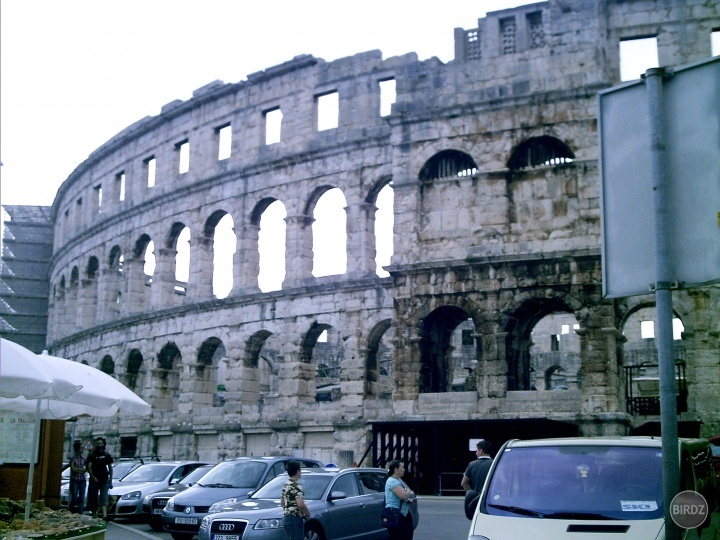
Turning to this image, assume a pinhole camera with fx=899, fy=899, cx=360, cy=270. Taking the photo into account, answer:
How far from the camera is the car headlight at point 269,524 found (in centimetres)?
1218

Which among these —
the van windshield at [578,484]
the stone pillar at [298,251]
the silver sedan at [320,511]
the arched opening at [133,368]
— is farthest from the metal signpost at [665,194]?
the arched opening at [133,368]

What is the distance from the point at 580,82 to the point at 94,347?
2502 cm

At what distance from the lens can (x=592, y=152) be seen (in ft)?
79.3

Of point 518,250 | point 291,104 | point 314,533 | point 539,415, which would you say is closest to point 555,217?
point 518,250

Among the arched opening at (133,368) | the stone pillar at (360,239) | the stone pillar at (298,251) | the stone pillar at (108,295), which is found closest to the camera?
the stone pillar at (360,239)

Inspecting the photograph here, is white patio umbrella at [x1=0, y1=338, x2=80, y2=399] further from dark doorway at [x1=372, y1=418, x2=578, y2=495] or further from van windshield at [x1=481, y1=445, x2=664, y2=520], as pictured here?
dark doorway at [x1=372, y1=418, x2=578, y2=495]

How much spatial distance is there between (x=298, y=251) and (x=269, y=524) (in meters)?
18.8

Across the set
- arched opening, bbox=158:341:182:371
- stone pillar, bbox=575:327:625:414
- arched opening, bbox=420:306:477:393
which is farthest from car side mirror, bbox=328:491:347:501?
arched opening, bbox=158:341:182:371

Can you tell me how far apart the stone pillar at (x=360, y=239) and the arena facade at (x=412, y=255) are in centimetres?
6

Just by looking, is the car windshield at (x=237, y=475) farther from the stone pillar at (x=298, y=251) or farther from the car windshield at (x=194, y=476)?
the stone pillar at (x=298, y=251)

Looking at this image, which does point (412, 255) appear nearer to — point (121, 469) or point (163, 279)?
point (121, 469)

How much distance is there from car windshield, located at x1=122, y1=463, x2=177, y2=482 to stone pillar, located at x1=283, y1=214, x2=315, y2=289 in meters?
10.6

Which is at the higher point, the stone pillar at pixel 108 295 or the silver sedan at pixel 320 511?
the stone pillar at pixel 108 295

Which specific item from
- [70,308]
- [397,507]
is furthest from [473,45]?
[70,308]
